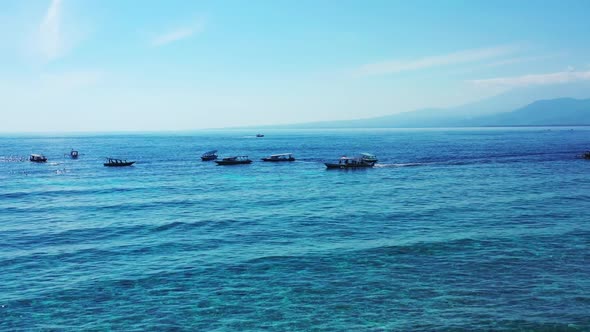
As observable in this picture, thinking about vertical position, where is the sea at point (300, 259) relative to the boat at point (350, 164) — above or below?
below

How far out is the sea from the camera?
2805 cm

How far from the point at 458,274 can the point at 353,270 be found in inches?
316

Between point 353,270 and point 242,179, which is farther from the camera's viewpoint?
point 242,179

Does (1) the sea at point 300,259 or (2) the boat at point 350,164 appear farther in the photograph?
(2) the boat at point 350,164

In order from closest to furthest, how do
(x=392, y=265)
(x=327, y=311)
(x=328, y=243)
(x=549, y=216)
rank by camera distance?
(x=327, y=311) < (x=392, y=265) < (x=328, y=243) < (x=549, y=216)

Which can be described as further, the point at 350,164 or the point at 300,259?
the point at 350,164

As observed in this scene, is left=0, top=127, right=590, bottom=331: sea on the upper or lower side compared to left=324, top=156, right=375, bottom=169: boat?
lower

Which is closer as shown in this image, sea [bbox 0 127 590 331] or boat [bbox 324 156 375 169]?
sea [bbox 0 127 590 331]

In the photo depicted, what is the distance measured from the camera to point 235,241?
44.9 m

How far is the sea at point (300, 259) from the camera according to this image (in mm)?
28047

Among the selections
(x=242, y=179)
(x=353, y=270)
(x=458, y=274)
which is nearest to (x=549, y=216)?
(x=458, y=274)

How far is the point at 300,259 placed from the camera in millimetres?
38688

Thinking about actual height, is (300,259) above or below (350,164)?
below

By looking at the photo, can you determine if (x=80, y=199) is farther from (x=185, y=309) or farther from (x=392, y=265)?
(x=392, y=265)
